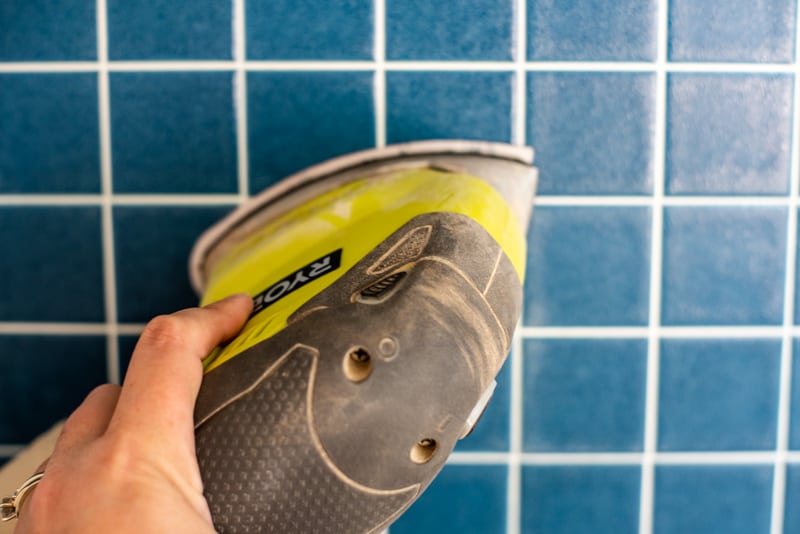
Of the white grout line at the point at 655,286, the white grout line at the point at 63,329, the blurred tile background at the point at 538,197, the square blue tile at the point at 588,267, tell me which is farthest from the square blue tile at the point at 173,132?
the white grout line at the point at 655,286

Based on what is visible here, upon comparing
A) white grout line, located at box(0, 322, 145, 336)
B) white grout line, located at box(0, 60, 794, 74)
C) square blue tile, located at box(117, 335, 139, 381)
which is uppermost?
white grout line, located at box(0, 60, 794, 74)

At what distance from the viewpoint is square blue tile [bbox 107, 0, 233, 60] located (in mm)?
682

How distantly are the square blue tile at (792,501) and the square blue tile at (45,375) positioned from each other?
Answer: 0.85 metres

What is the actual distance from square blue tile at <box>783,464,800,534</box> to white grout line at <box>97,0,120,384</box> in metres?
0.84

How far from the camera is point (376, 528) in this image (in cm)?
40

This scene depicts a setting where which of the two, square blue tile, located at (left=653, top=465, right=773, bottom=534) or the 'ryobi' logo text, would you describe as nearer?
the 'ryobi' logo text

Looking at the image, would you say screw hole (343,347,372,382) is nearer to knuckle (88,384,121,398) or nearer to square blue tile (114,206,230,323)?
knuckle (88,384,121,398)

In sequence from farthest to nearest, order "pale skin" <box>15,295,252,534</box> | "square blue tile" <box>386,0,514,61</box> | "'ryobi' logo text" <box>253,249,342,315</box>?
"square blue tile" <box>386,0,514,61</box>, "'ryobi' logo text" <box>253,249,342,315</box>, "pale skin" <box>15,295,252,534</box>

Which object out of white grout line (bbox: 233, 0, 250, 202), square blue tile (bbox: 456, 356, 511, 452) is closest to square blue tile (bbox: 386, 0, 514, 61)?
white grout line (bbox: 233, 0, 250, 202)

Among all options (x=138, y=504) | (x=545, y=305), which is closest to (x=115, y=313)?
(x=138, y=504)

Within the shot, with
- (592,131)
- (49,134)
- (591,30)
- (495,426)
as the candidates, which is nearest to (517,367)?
(495,426)

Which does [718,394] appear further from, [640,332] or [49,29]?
[49,29]

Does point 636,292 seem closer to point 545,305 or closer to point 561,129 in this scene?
point 545,305

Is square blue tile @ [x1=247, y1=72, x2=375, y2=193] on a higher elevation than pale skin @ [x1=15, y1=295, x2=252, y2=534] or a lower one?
higher
